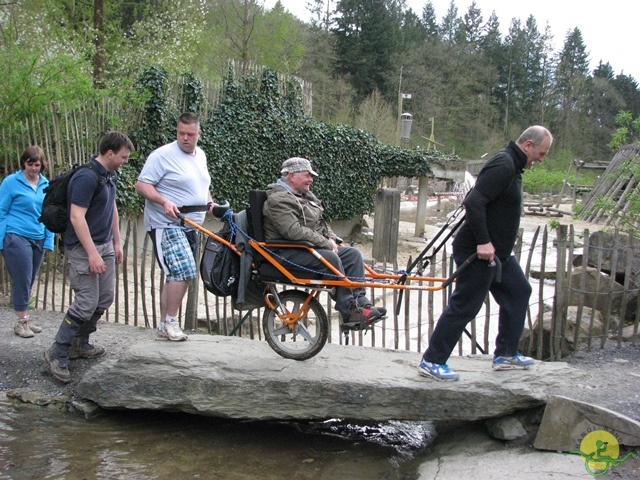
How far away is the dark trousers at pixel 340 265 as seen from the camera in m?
4.21

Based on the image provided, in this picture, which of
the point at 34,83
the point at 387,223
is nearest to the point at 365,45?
the point at 387,223

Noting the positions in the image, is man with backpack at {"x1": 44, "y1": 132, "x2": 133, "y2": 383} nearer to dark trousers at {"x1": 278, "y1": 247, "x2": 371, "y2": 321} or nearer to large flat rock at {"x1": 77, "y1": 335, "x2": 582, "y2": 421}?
large flat rock at {"x1": 77, "y1": 335, "x2": 582, "y2": 421}

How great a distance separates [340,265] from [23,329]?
3099 millimetres

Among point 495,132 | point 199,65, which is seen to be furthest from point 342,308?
point 495,132

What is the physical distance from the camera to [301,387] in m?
4.34

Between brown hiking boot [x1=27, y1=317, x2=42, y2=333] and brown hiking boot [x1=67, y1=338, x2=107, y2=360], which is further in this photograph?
brown hiking boot [x1=27, y1=317, x2=42, y2=333]

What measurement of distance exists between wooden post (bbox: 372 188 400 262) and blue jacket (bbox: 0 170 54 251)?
907cm

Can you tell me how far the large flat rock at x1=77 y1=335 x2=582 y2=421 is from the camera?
4.25 meters

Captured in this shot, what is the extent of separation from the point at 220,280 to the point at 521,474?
2356mm

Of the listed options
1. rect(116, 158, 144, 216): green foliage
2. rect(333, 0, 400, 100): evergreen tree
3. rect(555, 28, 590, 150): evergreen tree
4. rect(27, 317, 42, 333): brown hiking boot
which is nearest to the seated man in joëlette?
rect(27, 317, 42, 333): brown hiking boot

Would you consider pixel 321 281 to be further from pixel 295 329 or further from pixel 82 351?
pixel 82 351

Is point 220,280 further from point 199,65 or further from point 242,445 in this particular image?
point 199,65

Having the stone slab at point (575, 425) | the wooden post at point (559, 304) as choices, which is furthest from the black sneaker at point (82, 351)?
the wooden post at point (559, 304)

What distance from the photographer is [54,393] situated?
4.79 m
